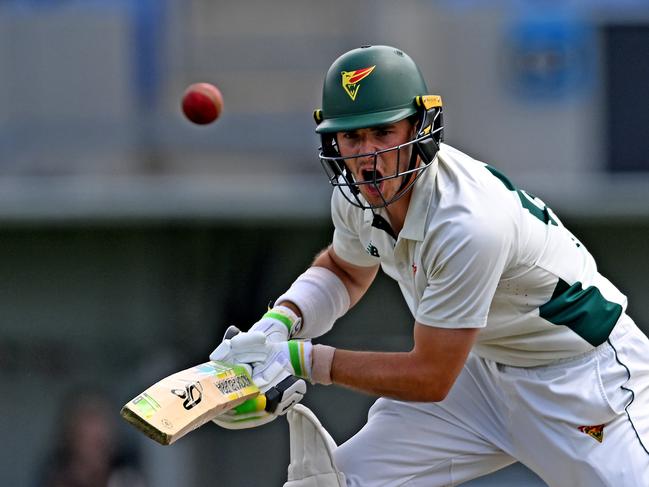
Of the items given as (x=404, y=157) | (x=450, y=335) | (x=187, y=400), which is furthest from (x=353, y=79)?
(x=187, y=400)

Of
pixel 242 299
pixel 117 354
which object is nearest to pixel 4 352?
pixel 117 354

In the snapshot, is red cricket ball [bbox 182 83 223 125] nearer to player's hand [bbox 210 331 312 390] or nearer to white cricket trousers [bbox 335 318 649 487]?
player's hand [bbox 210 331 312 390]

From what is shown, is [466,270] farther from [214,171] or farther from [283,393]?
[214,171]

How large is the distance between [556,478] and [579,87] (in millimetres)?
5321

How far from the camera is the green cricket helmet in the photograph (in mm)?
4215

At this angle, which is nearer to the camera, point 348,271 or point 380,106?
point 380,106

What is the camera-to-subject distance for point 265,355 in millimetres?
4277

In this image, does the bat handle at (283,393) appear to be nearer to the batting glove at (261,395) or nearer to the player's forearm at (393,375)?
the batting glove at (261,395)

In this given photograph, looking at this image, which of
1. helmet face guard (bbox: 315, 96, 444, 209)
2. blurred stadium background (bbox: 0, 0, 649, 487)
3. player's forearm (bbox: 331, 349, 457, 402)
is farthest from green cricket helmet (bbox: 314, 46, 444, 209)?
blurred stadium background (bbox: 0, 0, 649, 487)

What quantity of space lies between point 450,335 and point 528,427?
1.84ft

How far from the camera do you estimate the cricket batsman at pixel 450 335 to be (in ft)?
13.7

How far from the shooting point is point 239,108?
968cm

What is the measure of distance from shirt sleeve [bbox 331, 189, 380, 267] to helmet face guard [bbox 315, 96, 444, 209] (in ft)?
0.83

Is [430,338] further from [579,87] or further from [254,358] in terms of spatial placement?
[579,87]
